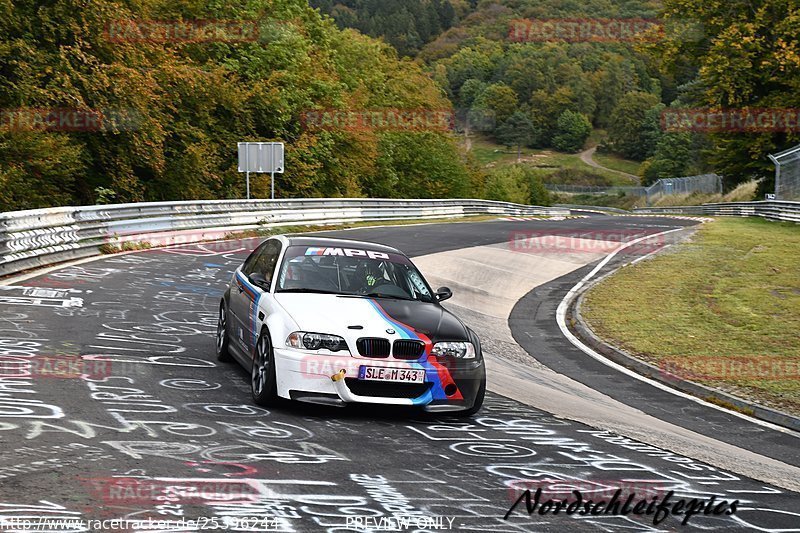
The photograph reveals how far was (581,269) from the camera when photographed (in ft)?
80.4

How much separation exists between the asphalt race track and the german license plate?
39 centimetres

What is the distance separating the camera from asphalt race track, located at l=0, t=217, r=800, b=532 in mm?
5309

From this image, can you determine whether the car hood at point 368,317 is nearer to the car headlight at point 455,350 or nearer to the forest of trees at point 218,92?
the car headlight at point 455,350

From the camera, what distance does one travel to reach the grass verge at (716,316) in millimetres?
13023

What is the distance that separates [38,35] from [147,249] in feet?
40.7

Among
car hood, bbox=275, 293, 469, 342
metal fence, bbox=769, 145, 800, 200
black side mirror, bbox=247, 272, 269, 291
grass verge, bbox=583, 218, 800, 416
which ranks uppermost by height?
metal fence, bbox=769, 145, 800, 200

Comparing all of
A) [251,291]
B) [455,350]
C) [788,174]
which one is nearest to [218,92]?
[788,174]

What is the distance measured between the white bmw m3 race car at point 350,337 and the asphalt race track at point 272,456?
271 millimetres

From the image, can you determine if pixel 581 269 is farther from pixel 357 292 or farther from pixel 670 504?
pixel 670 504

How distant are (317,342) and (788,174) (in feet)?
128

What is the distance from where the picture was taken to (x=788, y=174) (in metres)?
42.4

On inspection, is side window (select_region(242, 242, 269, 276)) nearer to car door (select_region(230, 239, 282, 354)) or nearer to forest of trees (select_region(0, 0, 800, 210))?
car door (select_region(230, 239, 282, 354))

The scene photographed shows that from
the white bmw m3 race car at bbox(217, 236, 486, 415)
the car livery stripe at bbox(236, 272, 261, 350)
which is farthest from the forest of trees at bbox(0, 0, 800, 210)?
the white bmw m3 race car at bbox(217, 236, 486, 415)

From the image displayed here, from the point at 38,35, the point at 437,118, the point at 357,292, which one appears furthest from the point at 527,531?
the point at 437,118
